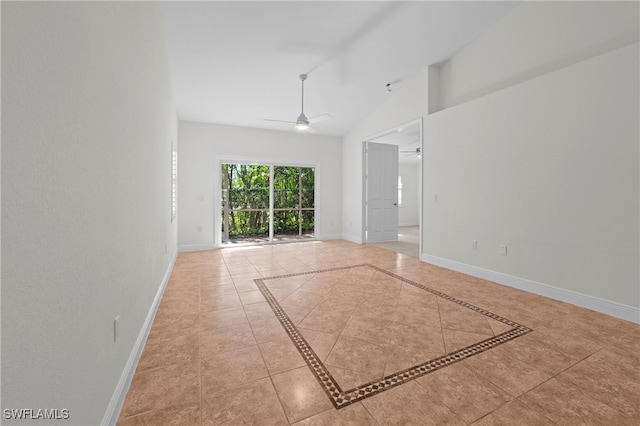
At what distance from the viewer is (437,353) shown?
2.00 meters

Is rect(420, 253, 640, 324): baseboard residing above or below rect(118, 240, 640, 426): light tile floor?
above

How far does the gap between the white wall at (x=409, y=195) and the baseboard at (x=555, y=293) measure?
6.71m

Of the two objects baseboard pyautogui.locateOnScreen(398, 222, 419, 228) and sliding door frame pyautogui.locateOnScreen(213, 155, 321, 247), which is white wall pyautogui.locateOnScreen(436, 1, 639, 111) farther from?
baseboard pyautogui.locateOnScreen(398, 222, 419, 228)

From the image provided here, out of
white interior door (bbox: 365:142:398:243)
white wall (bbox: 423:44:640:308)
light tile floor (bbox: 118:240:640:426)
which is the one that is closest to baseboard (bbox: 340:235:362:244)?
white interior door (bbox: 365:142:398:243)

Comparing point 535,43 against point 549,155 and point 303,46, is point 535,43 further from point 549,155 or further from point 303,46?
point 303,46

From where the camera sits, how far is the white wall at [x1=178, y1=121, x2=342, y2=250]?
600 centimetres

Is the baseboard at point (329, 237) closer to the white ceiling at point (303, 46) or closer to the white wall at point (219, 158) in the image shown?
the white wall at point (219, 158)

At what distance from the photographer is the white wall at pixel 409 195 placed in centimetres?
1102

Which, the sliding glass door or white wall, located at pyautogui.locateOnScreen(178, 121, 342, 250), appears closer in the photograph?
white wall, located at pyautogui.locateOnScreen(178, 121, 342, 250)

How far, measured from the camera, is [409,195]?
11.2 meters

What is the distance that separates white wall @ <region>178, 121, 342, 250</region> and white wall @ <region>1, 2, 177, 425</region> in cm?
451

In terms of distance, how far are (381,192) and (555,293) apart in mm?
4313

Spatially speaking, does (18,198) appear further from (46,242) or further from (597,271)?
(597,271)

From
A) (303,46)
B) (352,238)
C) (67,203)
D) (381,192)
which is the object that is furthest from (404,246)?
(67,203)
